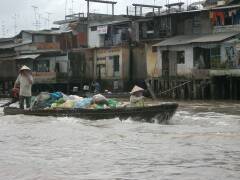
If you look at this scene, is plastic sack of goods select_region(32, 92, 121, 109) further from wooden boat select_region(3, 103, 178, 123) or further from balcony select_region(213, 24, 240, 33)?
balcony select_region(213, 24, 240, 33)

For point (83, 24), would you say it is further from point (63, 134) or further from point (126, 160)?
point (126, 160)

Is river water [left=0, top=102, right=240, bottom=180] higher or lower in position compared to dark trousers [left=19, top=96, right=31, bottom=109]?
lower

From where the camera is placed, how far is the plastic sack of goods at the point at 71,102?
17.5m

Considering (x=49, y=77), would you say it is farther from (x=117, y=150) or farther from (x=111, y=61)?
(x=117, y=150)

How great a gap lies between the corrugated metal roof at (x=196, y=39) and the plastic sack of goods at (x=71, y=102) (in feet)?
48.3

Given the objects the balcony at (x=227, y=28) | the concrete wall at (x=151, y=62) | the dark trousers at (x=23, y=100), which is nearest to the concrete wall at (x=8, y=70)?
the concrete wall at (x=151, y=62)

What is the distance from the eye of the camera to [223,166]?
9.23m

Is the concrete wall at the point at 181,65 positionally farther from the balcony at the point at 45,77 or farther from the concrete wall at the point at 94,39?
the balcony at the point at 45,77

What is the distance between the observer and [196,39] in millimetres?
33500

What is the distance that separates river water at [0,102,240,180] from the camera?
8.93 m

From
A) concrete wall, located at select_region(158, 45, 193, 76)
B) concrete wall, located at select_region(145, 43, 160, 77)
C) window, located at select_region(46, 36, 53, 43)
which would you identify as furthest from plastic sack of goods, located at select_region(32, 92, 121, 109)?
window, located at select_region(46, 36, 53, 43)

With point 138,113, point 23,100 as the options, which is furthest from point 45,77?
point 138,113

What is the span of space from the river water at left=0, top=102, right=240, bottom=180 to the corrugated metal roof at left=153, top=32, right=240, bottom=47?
14851 millimetres

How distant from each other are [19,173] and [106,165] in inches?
60.9
